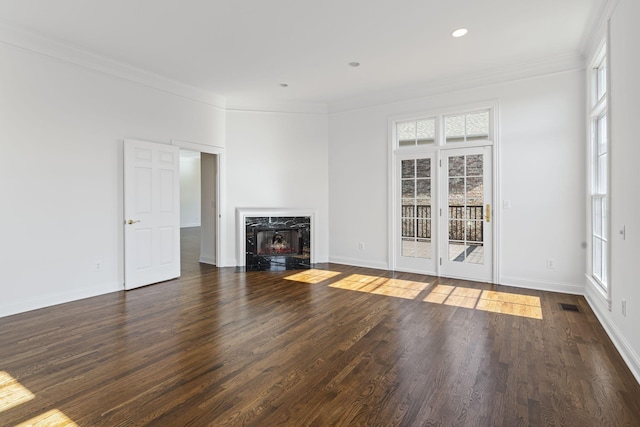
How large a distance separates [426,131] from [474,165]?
0.99 metres

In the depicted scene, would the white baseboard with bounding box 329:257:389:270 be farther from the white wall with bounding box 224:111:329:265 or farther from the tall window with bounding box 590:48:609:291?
the tall window with bounding box 590:48:609:291

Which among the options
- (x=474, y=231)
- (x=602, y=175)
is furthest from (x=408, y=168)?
(x=602, y=175)

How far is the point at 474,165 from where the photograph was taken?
521 centimetres

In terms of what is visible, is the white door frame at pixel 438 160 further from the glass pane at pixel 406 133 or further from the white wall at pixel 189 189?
the white wall at pixel 189 189

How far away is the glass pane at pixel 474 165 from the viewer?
17.0 feet

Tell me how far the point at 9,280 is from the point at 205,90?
382 centimetres

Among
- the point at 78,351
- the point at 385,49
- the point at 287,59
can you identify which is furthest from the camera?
the point at 287,59

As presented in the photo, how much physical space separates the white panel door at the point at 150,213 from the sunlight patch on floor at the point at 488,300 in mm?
3873

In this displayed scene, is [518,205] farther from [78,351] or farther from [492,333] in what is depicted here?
[78,351]

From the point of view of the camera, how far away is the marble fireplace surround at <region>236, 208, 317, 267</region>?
6.29 meters

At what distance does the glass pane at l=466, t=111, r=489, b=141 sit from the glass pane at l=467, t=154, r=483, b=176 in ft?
0.97

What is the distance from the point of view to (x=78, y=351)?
287 centimetres

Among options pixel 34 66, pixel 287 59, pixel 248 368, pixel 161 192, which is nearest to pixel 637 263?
pixel 248 368

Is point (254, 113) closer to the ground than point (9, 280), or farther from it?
farther from it
